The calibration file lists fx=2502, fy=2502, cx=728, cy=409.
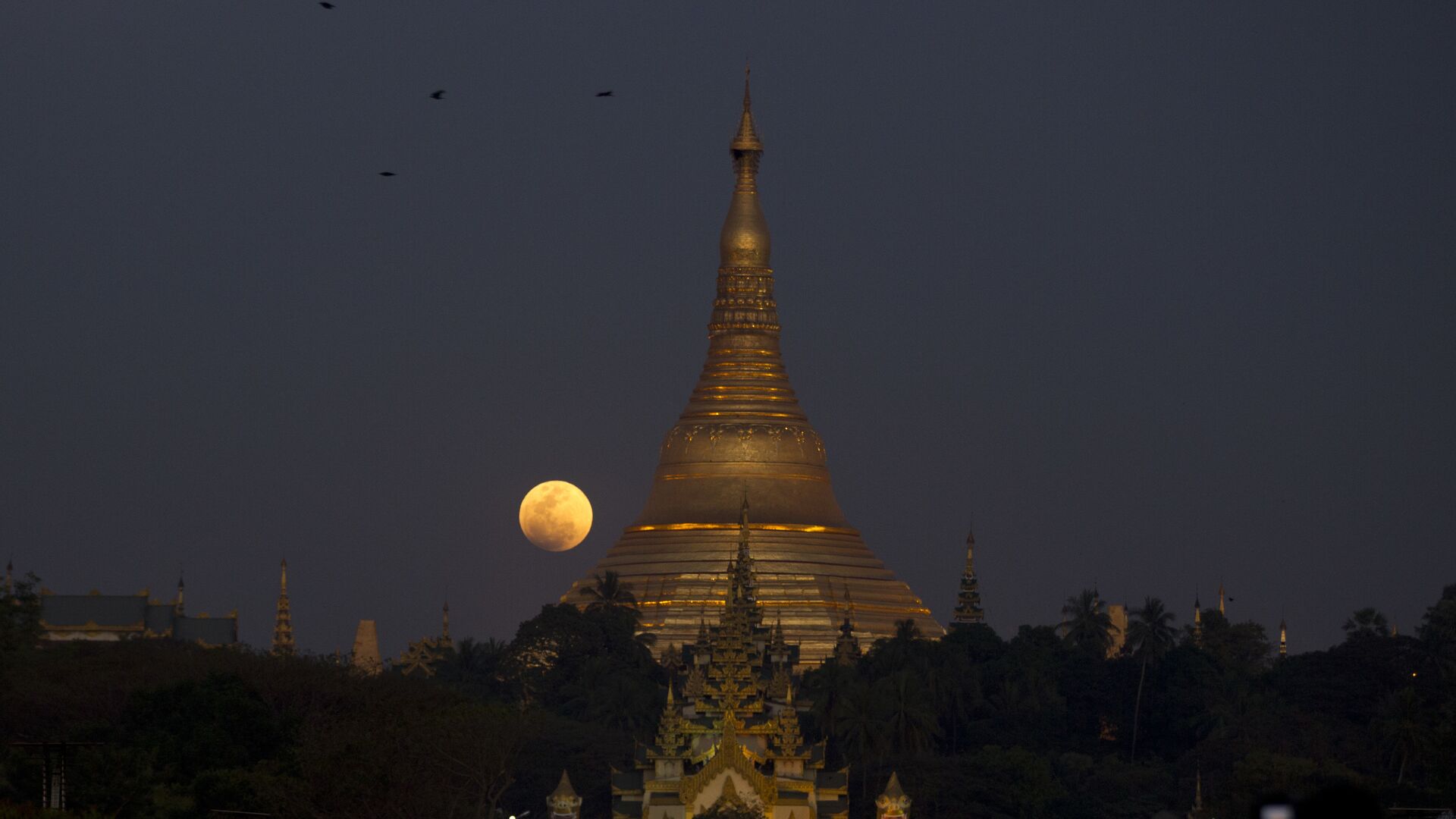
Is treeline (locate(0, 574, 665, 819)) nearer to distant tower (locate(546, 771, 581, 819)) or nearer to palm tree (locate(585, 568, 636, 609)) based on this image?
distant tower (locate(546, 771, 581, 819))

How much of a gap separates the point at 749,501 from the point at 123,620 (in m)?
29.6

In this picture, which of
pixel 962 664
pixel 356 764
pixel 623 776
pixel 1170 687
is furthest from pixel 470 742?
pixel 1170 687

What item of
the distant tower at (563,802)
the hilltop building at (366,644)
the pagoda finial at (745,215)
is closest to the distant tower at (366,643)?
the hilltop building at (366,644)

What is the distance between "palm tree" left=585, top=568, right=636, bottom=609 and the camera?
83.1m

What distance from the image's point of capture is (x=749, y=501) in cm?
8662

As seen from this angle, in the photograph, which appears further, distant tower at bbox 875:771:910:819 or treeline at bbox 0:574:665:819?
distant tower at bbox 875:771:910:819

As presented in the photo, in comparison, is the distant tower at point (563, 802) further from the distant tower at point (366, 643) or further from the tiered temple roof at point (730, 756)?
→ the distant tower at point (366, 643)

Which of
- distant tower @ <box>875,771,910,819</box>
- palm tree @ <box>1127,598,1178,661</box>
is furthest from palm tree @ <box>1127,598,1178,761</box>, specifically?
distant tower @ <box>875,771,910,819</box>

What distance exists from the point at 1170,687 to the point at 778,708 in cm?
2145

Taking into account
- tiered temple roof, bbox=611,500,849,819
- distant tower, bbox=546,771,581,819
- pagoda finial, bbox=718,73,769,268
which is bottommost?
distant tower, bbox=546,771,581,819

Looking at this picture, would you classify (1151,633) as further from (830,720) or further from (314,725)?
(314,725)

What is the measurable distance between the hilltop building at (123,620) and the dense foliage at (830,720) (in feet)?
73.9

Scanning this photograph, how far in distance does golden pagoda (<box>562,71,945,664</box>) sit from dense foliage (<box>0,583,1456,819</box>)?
3.01 metres

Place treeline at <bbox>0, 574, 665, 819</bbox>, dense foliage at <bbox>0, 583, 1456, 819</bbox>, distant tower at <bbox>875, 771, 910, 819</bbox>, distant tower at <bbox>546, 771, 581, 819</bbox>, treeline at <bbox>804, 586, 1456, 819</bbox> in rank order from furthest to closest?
treeline at <bbox>804, 586, 1456, 819</bbox>
distant tower at <bbox>875, 771, 910, 819</bbox>
distant tower at <bbox>546, 771, 581, 819</bbox>
dense foliage at <bbox>0, 583, 1456, 819</bbox>
treeline at <bbox>0, 574, 665, 819</bbox>
